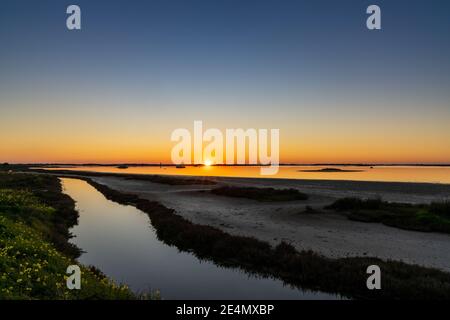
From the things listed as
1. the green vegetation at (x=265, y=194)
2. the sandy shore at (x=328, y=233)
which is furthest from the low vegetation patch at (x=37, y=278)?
the green vegetation at (x=265, y=194)

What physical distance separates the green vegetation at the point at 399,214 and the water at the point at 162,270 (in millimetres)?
15380

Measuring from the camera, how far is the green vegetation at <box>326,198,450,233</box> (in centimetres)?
2580

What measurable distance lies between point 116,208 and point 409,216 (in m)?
29.4

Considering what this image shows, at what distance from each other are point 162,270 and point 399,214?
21.1 meters

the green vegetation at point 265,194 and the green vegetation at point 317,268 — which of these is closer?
the green vegetation at point 317,268

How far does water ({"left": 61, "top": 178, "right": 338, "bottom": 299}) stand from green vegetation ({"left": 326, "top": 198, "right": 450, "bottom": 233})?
1538cm

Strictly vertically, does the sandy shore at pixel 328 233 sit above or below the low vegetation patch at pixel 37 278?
below

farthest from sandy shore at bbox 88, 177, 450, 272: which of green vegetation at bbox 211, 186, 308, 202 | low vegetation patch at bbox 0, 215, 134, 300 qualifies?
low vegetation patch at bbox 0, 215, 134, 300

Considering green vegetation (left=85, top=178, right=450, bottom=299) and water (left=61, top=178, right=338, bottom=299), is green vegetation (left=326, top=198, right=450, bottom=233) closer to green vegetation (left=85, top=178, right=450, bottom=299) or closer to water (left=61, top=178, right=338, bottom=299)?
green vegetation (left=85, top=178, right=450, bottom=299)

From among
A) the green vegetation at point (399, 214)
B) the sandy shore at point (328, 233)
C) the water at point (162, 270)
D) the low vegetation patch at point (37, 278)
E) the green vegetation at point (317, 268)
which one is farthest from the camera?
the green vegetation at point (399, 214)

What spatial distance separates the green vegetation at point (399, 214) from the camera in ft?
84.6

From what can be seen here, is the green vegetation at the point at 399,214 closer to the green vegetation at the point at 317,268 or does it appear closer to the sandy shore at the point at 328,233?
the sandy shore at the point at 328,233

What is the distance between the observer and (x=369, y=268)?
574 inches
